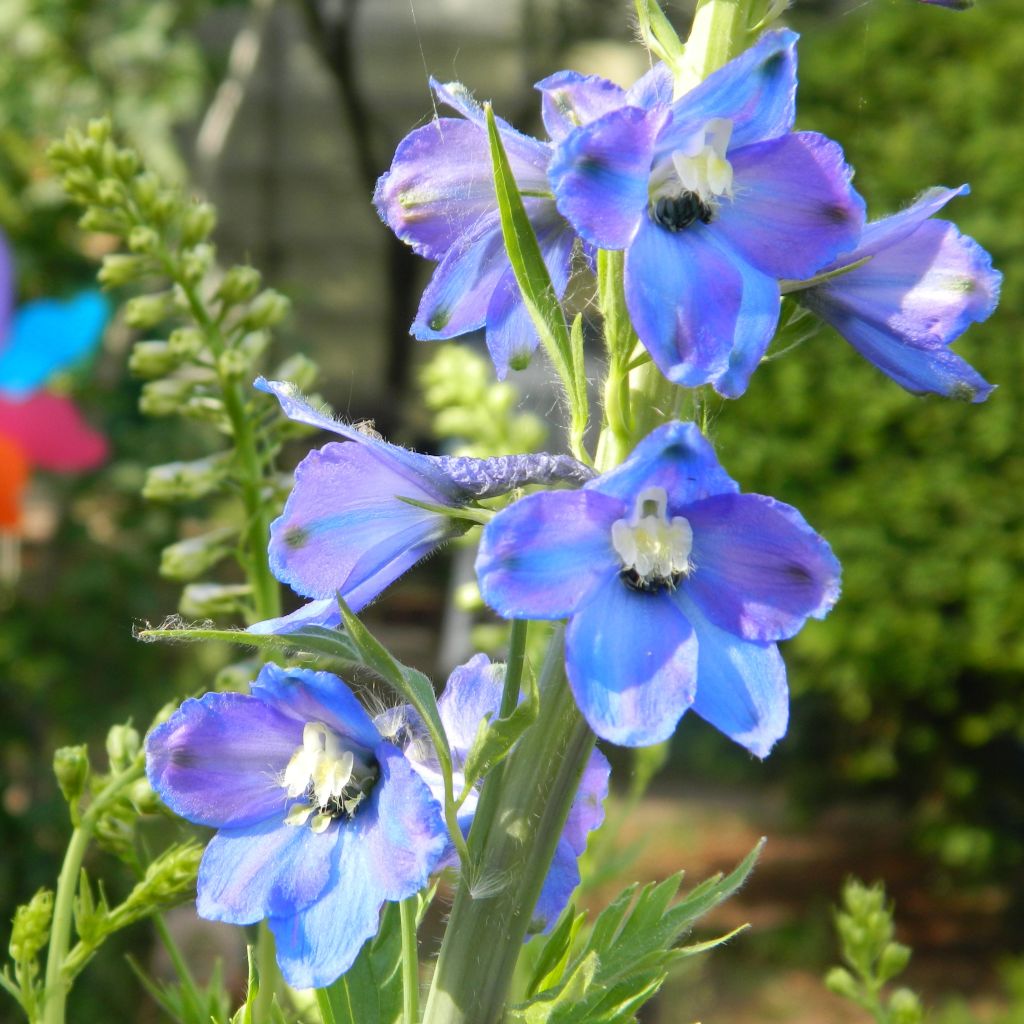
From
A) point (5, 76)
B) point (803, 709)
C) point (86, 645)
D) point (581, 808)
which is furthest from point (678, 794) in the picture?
point (581, 808)

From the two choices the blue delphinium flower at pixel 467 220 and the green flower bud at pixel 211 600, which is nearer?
the blue delphinium flower at pixel 467 220

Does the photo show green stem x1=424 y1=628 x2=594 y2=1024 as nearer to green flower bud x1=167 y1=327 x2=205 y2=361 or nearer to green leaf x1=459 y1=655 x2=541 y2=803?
green leaf x1=459 y1=655 x2=541 y2=803

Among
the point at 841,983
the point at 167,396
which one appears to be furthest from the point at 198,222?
the point at 841,983

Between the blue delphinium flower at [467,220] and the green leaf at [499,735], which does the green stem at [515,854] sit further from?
the blue delphinium flower at [467,220]

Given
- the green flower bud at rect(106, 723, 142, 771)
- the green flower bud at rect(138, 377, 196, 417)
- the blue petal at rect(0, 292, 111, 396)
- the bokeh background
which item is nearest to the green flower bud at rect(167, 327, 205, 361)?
the green flower bud at rect(138, 377, 196, 417)

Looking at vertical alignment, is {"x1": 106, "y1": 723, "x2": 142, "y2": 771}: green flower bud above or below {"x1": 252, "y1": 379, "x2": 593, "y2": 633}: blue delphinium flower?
below

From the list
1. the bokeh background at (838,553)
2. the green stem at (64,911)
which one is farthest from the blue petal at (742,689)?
the bokeh background at (838,553)
